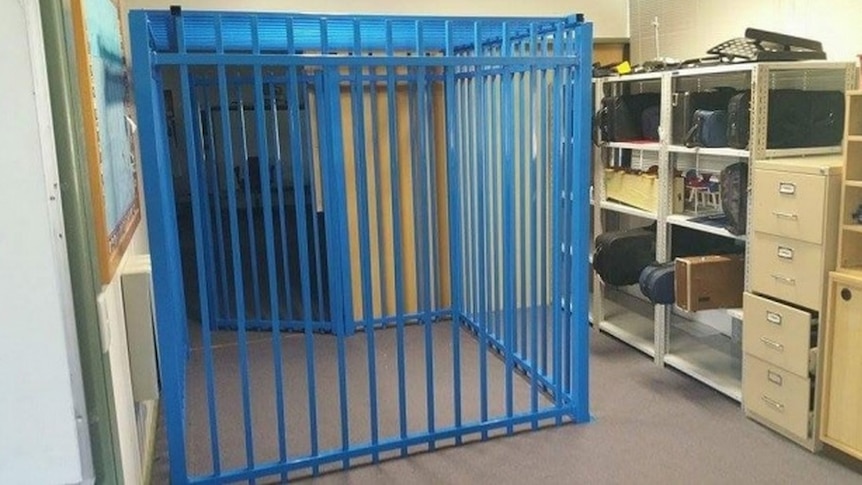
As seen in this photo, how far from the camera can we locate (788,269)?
3057 mm

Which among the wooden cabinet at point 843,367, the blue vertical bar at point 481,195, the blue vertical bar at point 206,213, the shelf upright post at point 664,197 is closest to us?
the wooden cabinet at point 843,367

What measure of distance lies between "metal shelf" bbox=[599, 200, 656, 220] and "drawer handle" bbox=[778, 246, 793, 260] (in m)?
0.97

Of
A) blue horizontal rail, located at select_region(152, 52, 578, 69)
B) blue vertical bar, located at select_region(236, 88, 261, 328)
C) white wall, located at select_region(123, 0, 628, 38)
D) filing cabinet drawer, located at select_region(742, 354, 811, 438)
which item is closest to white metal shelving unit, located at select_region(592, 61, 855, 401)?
filing cabinet drawer, located at select_region(742, 354, 811, 438)

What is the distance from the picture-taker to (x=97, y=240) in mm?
→ 1803

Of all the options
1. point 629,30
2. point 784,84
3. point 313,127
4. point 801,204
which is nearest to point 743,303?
point 801,204

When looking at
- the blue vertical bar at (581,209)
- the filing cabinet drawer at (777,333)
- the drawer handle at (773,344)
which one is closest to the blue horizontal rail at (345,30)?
the blue vertical bar at (581,209)

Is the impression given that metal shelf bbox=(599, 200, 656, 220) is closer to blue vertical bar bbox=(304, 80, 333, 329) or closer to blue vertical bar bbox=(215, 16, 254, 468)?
blue vertical bar bbox=(304, 80, 333, 329)

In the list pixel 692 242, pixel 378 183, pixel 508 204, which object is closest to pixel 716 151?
pixel 692 242

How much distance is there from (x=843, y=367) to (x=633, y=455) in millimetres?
928

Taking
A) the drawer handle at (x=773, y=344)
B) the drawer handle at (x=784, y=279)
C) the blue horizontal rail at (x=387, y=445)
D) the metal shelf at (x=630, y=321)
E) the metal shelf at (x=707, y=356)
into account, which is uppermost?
the drawer handle at (x=784, y=279)

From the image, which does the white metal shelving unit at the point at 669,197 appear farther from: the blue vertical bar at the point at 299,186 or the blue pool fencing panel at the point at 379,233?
the blue vertical bar at the point at 299,186

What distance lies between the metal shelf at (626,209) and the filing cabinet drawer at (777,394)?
3.43ft

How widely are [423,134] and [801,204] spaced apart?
163 centimetres

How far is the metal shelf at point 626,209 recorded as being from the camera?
4.05m
